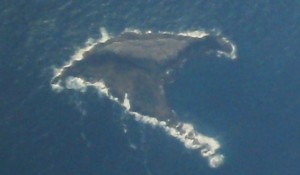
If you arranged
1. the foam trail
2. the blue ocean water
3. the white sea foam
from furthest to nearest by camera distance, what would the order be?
the white sea foam
the foam trail
the blue ocean water

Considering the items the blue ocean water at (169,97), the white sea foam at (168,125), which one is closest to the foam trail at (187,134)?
the white sea foam at (168,125)

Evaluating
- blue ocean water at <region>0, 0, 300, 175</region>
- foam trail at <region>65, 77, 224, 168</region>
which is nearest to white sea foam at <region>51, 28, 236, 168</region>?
foam trail at <region>65, 77, 224, 168</region>

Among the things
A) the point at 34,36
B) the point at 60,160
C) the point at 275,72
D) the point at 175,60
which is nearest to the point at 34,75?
the point at 34,36

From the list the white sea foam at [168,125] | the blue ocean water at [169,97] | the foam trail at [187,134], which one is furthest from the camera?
the white sea foam at [168,125]

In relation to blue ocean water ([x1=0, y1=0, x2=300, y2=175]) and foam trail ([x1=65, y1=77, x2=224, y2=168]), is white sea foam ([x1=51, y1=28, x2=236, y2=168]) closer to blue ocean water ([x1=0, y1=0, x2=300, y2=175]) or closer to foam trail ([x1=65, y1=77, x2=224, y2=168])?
foam trail ([x1=65, y1=77, x2=224, y2=168])

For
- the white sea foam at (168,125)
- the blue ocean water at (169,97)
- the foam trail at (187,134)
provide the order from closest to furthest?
1. the blue ocean water at (169,97)
2. the foam trail at (187,134)
3. the white sea foam at (168,125)

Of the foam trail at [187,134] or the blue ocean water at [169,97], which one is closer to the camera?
the blue ocean water at [169,97]

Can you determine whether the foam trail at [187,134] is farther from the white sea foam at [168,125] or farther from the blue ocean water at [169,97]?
the blue ocean water at [169,97]

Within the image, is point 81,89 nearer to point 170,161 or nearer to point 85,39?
point 85,39
